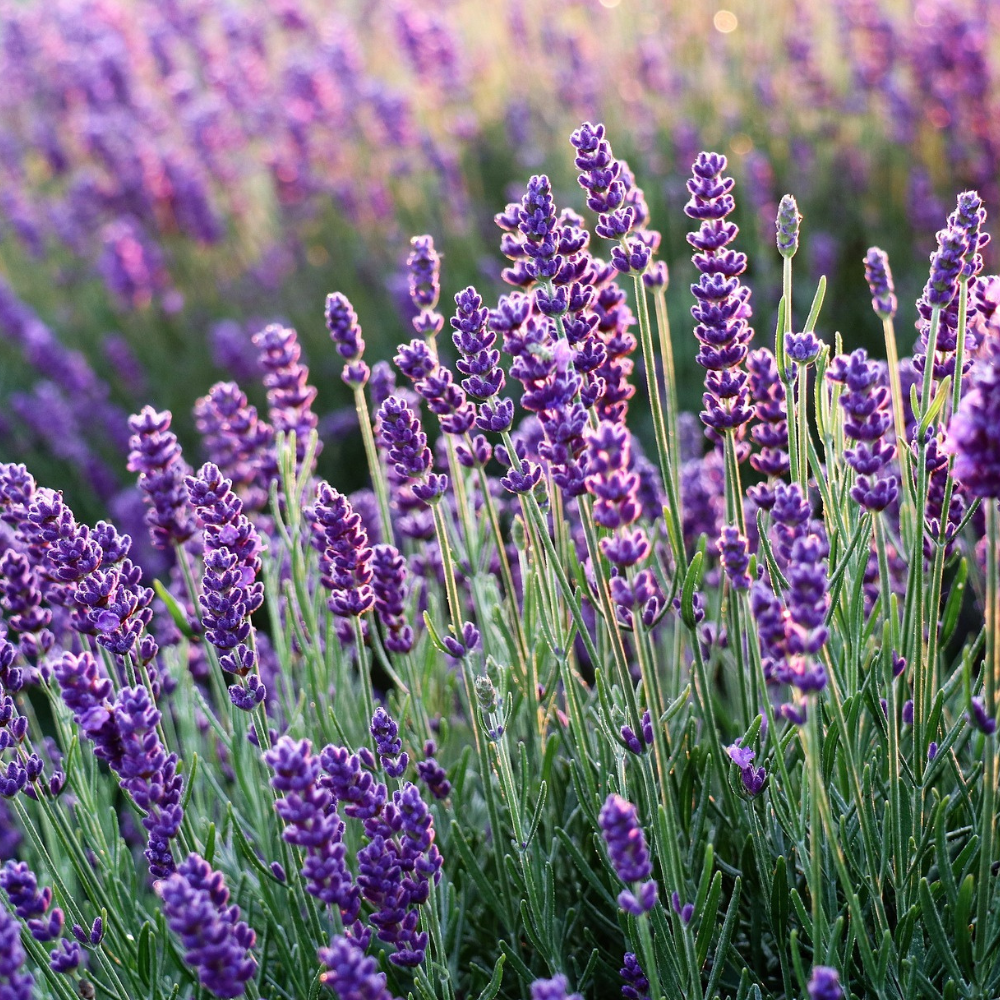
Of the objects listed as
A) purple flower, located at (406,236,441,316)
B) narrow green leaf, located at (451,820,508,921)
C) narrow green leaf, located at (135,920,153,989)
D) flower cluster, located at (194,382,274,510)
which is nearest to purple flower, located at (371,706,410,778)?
narrow green leaf, located at (451,820,508,921)

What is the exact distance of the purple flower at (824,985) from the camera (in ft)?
4.46

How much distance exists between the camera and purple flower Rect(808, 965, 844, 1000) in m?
1.36

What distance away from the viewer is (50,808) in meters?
1.93

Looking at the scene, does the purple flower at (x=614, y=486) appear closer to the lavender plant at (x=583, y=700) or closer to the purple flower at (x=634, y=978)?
the lavender plant at (x=583, y=700)

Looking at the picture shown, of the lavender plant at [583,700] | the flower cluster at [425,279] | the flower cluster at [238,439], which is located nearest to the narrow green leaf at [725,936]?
the lavender plant at [583,700]

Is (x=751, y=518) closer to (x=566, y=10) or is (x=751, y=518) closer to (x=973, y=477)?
(x=973, y=477)

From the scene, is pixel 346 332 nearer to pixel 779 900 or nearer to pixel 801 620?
pixel 801 620

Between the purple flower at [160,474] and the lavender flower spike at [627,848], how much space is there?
114 centimetres

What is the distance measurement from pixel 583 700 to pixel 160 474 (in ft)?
3.16

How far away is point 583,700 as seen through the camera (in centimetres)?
235

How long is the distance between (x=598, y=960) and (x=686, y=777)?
0.36m

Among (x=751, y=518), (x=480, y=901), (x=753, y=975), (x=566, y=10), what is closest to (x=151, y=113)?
(x=566, y=10)

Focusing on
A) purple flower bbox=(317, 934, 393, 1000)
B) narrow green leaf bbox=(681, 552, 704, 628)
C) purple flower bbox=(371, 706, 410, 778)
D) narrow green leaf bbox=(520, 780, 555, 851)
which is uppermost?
narrow green leaf bbox=(681, 552, 704, 628)

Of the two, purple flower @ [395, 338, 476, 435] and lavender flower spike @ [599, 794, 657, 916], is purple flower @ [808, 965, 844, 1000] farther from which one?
purple flower @ [395, 338, 476, 435]
